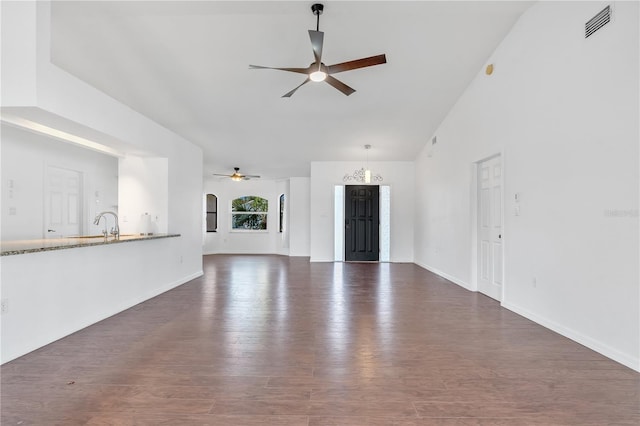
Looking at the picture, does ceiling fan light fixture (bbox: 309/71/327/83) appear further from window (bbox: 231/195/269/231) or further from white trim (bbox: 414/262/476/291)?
window (bbox: 231/195/269/231)

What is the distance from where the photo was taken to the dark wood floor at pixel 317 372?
1985 mm

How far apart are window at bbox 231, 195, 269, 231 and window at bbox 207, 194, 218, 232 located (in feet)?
1.78

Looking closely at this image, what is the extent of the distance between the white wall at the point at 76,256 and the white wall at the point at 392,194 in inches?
150

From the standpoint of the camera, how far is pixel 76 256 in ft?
11.5

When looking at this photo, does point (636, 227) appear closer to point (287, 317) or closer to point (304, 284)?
point (287, 317)

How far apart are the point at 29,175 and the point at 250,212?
6.49m

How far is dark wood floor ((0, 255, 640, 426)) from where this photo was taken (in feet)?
6.51

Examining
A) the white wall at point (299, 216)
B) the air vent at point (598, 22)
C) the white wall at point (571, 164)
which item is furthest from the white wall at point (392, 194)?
the air vent at point (598, 22)

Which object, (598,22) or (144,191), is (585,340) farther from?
(144,191)

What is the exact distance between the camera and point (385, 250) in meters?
8.94

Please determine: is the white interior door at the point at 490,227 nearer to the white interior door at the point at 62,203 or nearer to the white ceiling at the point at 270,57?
the white ceiling at the point at 270,57

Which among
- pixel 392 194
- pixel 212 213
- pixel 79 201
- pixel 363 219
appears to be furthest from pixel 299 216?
pixel 79 201

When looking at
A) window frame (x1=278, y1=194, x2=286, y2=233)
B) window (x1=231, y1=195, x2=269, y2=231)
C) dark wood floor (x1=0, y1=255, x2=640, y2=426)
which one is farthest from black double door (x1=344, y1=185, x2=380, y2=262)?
dark wood floor (x1=0, y1=255, x2=640, y2=426)

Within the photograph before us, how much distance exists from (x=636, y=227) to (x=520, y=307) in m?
1.77
